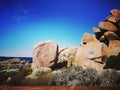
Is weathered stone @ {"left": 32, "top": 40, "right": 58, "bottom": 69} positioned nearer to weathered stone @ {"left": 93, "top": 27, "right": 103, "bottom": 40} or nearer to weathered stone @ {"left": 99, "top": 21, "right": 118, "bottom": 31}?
weathered stone @ {"left": 93, "top": 27, "right": 103, "bottom": 40}

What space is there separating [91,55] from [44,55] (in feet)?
2.09

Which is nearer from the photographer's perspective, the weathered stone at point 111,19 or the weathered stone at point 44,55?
the weathered stone at point 44,55

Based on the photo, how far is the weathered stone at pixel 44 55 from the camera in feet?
9.27

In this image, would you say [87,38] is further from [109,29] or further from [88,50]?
[109,29]

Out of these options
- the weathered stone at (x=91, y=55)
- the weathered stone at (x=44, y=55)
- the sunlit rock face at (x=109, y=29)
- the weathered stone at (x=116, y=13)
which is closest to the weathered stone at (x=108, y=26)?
the sunlit rock face at (x=109, y=29)

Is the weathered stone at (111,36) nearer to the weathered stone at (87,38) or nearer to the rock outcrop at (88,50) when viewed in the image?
the rock outcrop at (88,50)

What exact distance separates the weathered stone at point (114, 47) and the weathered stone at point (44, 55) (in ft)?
2.45

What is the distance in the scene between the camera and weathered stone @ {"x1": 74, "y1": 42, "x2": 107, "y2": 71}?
2.87 meters

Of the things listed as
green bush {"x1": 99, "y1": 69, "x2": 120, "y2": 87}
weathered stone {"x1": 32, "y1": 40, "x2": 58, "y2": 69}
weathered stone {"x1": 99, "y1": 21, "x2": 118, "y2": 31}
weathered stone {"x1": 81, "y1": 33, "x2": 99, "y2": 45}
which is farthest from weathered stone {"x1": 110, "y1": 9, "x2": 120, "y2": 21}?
weathered stone {"x1": 32, "y1": 40, "x2": 58, "y2": 69}

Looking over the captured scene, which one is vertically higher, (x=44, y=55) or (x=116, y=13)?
(x=116, y=13)

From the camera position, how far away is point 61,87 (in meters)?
2.80

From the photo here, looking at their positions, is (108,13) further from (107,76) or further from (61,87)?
(61,87)

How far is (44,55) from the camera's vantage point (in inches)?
112

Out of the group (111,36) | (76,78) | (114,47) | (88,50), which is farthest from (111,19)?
(76,78)
